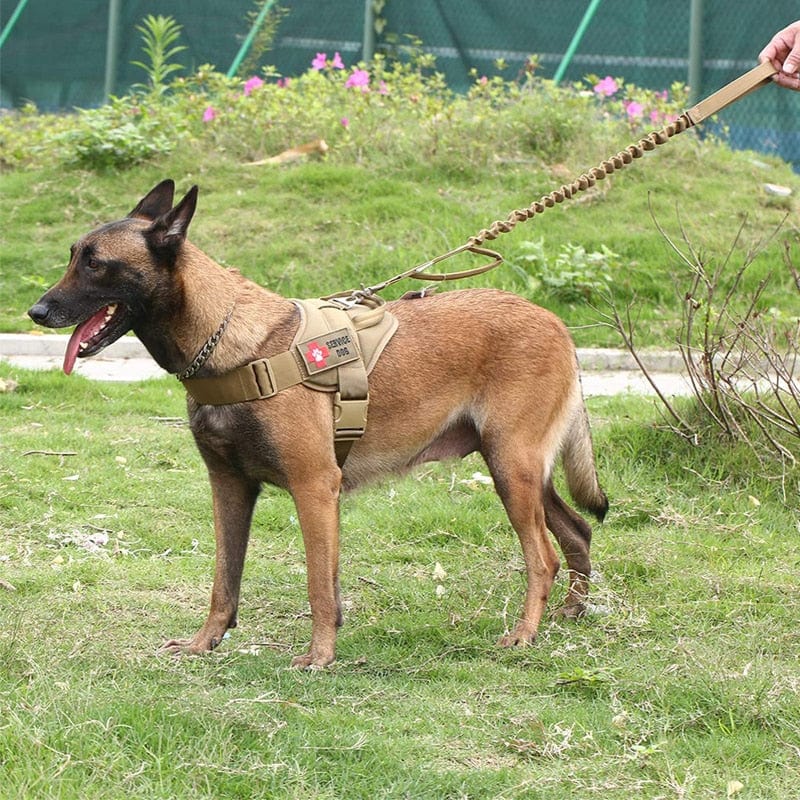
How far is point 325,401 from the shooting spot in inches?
190

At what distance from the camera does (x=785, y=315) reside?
912cm

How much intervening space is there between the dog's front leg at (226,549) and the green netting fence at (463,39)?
966cm

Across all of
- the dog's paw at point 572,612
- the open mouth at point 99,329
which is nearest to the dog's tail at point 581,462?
the dog's paw at point 572,612

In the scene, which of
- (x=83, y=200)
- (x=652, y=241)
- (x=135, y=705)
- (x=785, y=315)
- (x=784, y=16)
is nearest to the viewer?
(x=135, y=705)

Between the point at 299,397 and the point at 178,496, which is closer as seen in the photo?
the point at 299,397

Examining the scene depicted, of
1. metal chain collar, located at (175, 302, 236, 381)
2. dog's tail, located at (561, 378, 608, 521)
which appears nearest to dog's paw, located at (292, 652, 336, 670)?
metal chain collar, located at (175, 302, 236, 381)

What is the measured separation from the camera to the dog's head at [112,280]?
4.49 metres

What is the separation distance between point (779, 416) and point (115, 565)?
328 centimetres

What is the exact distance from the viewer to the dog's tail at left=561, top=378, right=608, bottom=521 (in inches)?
217

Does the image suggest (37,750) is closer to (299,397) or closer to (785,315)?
(299,397)

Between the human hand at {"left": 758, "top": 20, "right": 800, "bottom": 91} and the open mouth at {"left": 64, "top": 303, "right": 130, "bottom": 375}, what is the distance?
2.67 metres

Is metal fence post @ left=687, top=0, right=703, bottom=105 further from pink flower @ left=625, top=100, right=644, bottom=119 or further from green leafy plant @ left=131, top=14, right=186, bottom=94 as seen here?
green leafy plant @ left=131, top=14, right=186, bottom=94

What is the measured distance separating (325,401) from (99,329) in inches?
34.0

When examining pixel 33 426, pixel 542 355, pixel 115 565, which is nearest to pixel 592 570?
pixel 542 355
